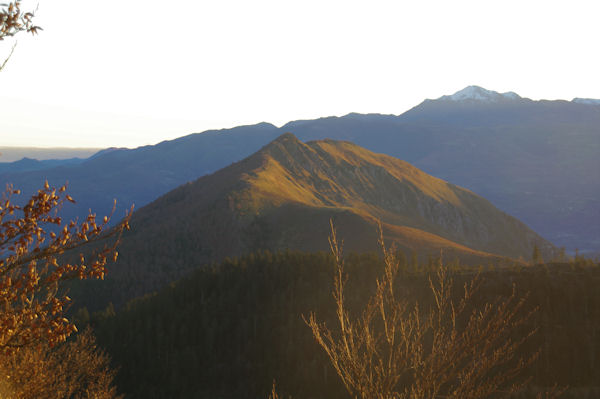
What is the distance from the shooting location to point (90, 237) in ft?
31.6

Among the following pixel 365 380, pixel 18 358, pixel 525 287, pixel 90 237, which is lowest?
pixel 525 287

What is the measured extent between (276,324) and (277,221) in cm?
5563

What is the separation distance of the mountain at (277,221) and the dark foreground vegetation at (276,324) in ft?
72.9

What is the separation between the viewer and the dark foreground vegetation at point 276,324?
206 feet

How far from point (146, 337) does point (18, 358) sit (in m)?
60.1

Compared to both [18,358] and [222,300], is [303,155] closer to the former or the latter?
[222,300]

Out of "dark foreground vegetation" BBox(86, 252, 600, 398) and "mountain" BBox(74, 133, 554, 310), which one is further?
"mountain" BBox(74, 133, 554, 310)

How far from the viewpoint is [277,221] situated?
134 m

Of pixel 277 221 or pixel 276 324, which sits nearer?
pixel 276 324

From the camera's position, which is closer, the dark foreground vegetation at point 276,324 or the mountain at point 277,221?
the dark foreground vegetation at point 276,324

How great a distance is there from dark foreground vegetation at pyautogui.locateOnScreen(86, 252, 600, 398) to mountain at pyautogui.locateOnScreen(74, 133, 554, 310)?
22.2m

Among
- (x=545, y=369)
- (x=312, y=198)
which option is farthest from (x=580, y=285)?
(x=312, y=198)

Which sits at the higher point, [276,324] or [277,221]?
[277,221]

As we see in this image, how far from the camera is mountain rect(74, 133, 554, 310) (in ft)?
403
